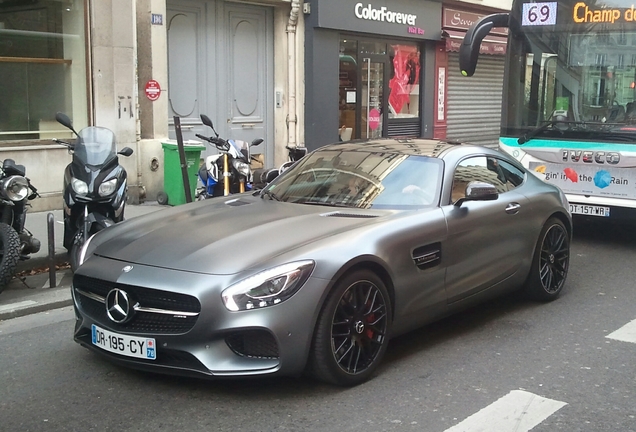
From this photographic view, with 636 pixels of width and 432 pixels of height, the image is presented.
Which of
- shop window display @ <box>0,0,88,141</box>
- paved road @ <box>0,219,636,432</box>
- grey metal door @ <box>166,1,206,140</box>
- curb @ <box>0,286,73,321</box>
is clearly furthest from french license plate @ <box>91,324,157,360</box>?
grey metal door @ <box>166,1,206,140</box>

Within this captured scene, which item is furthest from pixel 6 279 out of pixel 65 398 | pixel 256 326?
pixel 256 326

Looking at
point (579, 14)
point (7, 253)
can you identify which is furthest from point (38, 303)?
point (579, 14)

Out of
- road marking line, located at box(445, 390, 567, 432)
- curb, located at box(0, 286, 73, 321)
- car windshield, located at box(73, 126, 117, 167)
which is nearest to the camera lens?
road marking line, located at box(445, 390, 567, 432)

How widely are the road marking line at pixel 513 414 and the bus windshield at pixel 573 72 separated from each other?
17.8ft

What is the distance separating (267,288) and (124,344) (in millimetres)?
908

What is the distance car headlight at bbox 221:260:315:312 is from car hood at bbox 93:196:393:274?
12 cm

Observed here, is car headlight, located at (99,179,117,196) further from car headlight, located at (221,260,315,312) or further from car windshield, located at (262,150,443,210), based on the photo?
car headlight, located at (221,260,315,312)

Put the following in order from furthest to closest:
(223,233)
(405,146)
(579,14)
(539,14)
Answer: (539,14) < (579,14) < (405,146) < (223,233)

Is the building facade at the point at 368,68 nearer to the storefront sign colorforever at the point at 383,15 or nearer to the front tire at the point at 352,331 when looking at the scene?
the storefront sign colorforever at the point at 383,15

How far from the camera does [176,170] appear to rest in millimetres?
12398

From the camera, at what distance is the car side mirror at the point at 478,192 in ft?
19.2

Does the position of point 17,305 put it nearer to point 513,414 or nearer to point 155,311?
point 155,311

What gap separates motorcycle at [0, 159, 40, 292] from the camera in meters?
6.93

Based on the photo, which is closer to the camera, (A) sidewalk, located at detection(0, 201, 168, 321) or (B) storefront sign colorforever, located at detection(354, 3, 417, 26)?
(A) sidewalk, located at detection(0, 201, 168, 321)
